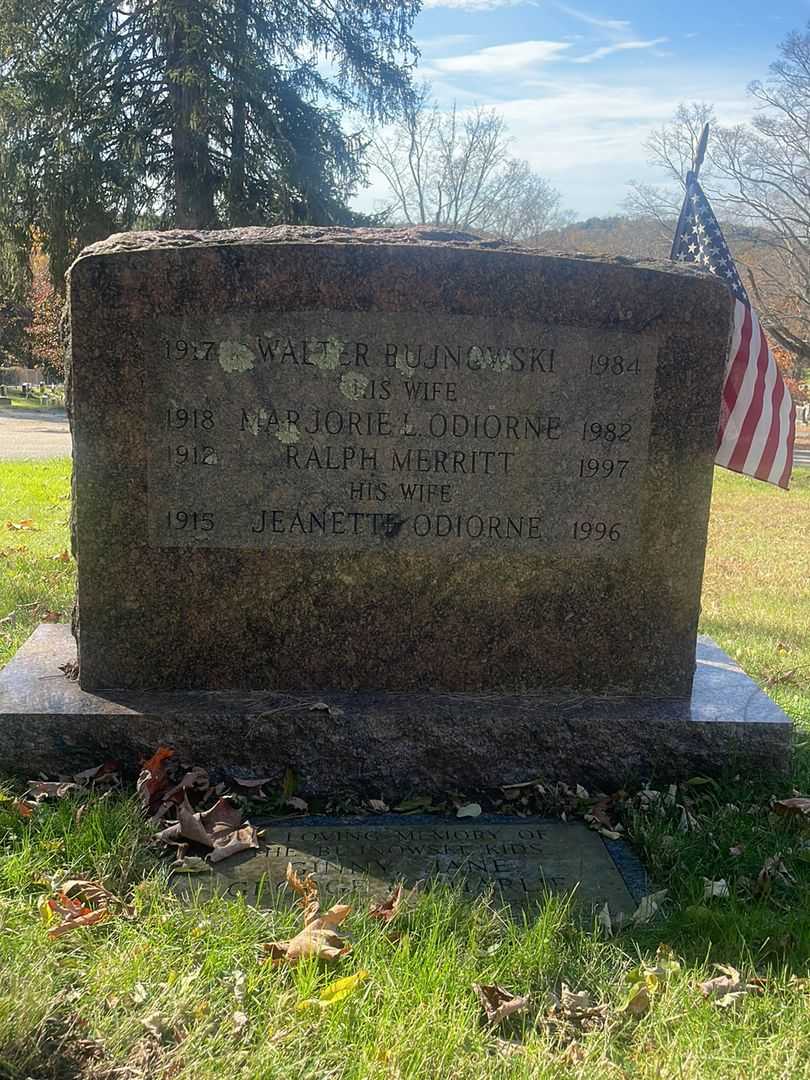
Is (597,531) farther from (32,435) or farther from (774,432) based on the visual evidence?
(32,435)

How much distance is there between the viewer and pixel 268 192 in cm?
1625

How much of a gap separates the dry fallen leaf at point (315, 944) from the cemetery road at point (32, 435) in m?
14.4

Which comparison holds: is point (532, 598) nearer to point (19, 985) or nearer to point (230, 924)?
point (230, 924)

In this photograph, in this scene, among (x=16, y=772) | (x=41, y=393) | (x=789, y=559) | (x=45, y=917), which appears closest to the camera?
(x=45, y=917)

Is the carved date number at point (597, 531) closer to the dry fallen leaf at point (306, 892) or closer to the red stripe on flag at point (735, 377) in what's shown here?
the red stripe on flag at point (735, 377)

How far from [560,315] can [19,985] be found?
260cm

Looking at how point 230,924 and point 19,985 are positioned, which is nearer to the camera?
point 19,985

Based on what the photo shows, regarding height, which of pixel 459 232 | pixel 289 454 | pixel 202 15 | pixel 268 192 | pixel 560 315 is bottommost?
pixel 289 454

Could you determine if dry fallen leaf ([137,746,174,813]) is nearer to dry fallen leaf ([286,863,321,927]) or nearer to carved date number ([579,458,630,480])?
dry fallen leaf ([286,863,321,927])

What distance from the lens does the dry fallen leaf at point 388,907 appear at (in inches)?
93.2

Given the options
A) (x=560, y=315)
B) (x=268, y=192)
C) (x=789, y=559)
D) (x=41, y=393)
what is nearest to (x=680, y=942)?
(x=560, y=315)

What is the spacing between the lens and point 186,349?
123 inches

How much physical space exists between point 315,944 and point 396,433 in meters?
1.76

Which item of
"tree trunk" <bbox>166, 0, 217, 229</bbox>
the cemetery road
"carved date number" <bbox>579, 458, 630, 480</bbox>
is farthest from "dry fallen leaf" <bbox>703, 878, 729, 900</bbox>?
"tree trunk" <bbox>166, 0, 217, 229</bbox>
